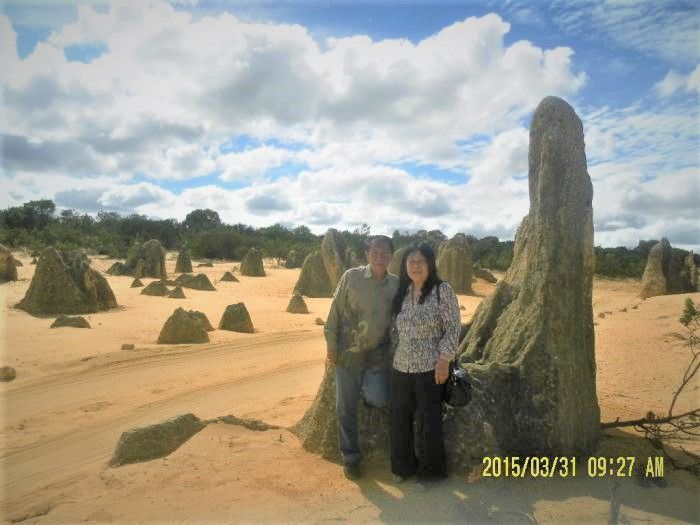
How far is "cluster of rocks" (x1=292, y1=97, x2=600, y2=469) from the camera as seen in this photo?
423 centimetres

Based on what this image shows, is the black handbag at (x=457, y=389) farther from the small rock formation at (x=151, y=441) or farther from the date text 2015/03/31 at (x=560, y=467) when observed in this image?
the small rock formation at (x=151, y=441)

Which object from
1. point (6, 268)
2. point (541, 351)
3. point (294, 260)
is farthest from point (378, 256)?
point (294, 260)

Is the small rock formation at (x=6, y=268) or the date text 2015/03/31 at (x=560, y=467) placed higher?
the small rock formation at (x=6, y=268)

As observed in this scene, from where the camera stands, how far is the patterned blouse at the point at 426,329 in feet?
12.6

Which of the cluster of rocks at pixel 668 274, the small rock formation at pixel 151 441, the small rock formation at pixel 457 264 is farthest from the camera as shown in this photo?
the small rock formation at pixel 457 264

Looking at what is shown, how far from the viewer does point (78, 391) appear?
23.8 ft

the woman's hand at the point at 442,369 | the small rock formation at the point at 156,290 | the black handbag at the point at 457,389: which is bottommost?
the black handbag at the point at 457,389

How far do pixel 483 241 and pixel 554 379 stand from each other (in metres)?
40.9

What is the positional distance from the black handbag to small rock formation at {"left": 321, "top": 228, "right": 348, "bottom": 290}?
15105 millimetres

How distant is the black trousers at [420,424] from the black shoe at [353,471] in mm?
302

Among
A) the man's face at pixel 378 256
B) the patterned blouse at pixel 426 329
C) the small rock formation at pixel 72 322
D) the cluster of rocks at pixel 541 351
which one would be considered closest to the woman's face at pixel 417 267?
the patterned blouse at pixel 426 329

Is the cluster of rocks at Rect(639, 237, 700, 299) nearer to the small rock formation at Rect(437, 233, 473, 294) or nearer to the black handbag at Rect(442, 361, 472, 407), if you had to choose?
the small rock formation at Rect(437, 233, 473, 294)

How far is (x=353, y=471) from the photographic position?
421 cm

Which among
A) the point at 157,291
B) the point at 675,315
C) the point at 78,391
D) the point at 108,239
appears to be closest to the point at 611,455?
the point at 78,391
